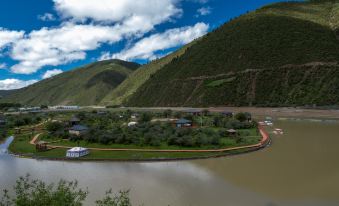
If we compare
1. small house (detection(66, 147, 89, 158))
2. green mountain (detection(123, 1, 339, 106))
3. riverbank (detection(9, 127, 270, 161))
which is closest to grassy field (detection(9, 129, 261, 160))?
riverbank (detection(9, 127, 270, 161))

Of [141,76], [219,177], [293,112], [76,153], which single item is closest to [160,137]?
[76,153]

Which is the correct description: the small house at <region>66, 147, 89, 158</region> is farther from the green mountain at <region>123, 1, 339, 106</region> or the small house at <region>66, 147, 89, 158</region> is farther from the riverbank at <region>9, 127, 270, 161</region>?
the green mountain at <region>123, 1, 339, 106</region>

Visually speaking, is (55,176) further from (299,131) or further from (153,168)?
(299,131)

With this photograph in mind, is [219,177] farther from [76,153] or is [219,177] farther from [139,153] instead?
[76,153]

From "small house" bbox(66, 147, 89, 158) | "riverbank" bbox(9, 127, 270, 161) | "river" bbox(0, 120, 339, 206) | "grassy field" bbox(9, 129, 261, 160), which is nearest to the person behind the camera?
"river" bbox(0, 120, 339, 206)

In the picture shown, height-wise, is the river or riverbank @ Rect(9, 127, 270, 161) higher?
riverbank @ Rect(9, 127, 270, 161)

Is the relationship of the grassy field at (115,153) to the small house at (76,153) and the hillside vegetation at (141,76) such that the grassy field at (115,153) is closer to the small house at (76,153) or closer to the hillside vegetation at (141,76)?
the small house at (76,153)

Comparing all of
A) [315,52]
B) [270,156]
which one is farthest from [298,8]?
[270,156]
